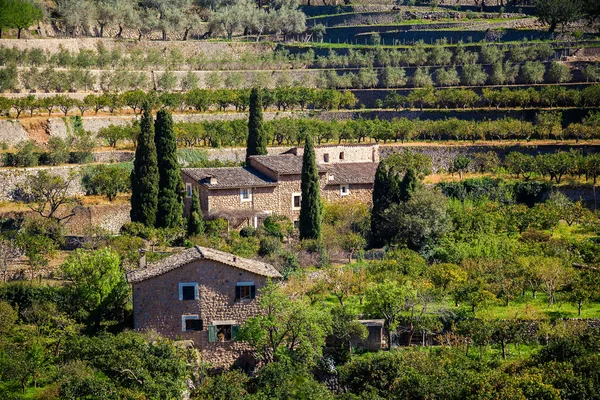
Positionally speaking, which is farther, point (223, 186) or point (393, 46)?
point (393, 46)

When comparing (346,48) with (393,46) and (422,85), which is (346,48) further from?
(422,85)

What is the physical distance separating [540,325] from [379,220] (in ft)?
53.8

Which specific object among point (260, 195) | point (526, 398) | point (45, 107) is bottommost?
point (526, 398)

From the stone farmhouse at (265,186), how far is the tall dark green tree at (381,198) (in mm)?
4193

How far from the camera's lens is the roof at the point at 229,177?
5422cm

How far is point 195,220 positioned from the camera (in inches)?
1978

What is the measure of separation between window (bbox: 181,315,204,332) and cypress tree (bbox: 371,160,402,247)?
57.1ft

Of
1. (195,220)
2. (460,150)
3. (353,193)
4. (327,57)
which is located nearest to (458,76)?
(327,57)

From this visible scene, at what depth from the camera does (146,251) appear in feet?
151

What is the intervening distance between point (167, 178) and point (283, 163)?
322 inches

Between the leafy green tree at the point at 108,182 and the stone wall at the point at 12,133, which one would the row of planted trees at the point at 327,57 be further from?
the leafy green tree at the point at 108,182

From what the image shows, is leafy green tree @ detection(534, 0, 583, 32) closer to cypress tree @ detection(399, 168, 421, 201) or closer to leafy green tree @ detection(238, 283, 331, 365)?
cypress tree @ detection(399, 168, 421, 201)

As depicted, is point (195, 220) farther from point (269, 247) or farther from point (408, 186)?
point (408, 186)

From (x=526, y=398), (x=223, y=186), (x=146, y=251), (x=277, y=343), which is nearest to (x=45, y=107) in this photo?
(x=223, y=186)
